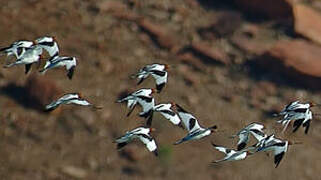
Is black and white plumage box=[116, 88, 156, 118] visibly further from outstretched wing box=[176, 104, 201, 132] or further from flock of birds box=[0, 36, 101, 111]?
flock of birds box=[0, 36, 101, 111]

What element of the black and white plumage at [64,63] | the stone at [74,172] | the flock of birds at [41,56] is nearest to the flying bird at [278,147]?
the flock of birds at [41,56]

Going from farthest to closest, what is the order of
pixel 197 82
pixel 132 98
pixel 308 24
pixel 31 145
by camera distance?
pixel 308 24
pixel 197 82
pixel 31 145
pixel 132 98

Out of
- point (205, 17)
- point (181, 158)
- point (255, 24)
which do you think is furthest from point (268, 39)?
point (181, 158)

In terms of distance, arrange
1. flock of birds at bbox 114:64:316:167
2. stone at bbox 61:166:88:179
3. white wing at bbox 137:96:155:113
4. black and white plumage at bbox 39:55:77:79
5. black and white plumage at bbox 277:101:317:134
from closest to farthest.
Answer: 1. flock of birds at bbox 114:64:316:167
2. white wing at bbox 137:96:155:113
3. black and white plumage at bbox 277:101:317:134
4. black and white plumage at bbox 39:55:77:79
5. stone at bbox 61:166:88:179

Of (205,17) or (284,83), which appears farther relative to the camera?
(205,17)

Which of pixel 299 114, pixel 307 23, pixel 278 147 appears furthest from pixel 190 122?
pixel 307 23

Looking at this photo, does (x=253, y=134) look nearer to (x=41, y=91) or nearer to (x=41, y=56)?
(x=41, y=56)

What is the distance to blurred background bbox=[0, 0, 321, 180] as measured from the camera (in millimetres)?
16859

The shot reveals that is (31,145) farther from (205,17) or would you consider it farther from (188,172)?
(205,17)

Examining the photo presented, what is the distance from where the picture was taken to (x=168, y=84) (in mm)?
19578

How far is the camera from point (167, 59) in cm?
2061

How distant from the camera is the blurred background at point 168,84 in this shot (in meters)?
16.9

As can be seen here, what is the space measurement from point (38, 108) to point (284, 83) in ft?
25.2

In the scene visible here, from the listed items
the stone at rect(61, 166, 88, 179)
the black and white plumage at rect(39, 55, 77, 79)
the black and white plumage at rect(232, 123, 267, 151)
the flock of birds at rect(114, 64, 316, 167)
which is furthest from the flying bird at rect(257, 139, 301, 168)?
the stone at rect(61, 166, 88, 179)
